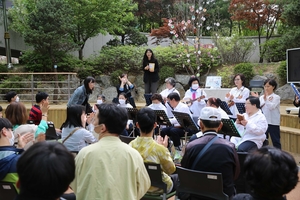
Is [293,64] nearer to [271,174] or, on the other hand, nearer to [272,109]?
[272,109]

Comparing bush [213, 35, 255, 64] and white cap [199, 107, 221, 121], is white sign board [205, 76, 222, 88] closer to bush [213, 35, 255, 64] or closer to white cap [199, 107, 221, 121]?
bush [213, 35, 255, 64]

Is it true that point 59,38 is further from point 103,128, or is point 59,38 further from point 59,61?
point 103,128

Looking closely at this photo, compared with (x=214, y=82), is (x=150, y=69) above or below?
above

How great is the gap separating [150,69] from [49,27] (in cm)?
519

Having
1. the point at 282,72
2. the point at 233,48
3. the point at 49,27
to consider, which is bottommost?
the point at 282,72

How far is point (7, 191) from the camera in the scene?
2.87m

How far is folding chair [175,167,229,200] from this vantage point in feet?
9.83

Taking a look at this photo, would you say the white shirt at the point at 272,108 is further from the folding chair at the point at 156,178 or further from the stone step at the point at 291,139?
the folding chair at the point at 156,178

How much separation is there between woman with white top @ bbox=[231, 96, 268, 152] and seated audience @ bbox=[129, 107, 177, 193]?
6.57 feet

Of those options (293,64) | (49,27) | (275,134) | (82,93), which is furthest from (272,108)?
(49,27)

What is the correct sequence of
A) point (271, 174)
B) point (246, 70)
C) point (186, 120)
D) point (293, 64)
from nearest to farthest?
point (271, 174) < point (186, 120) < point (293, 64) < point (246, 70)

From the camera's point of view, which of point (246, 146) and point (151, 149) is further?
point (246, 146)

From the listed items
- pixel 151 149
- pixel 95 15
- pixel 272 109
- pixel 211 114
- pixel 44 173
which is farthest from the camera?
pixel 95 15

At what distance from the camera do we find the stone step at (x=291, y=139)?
7621 millimetres
